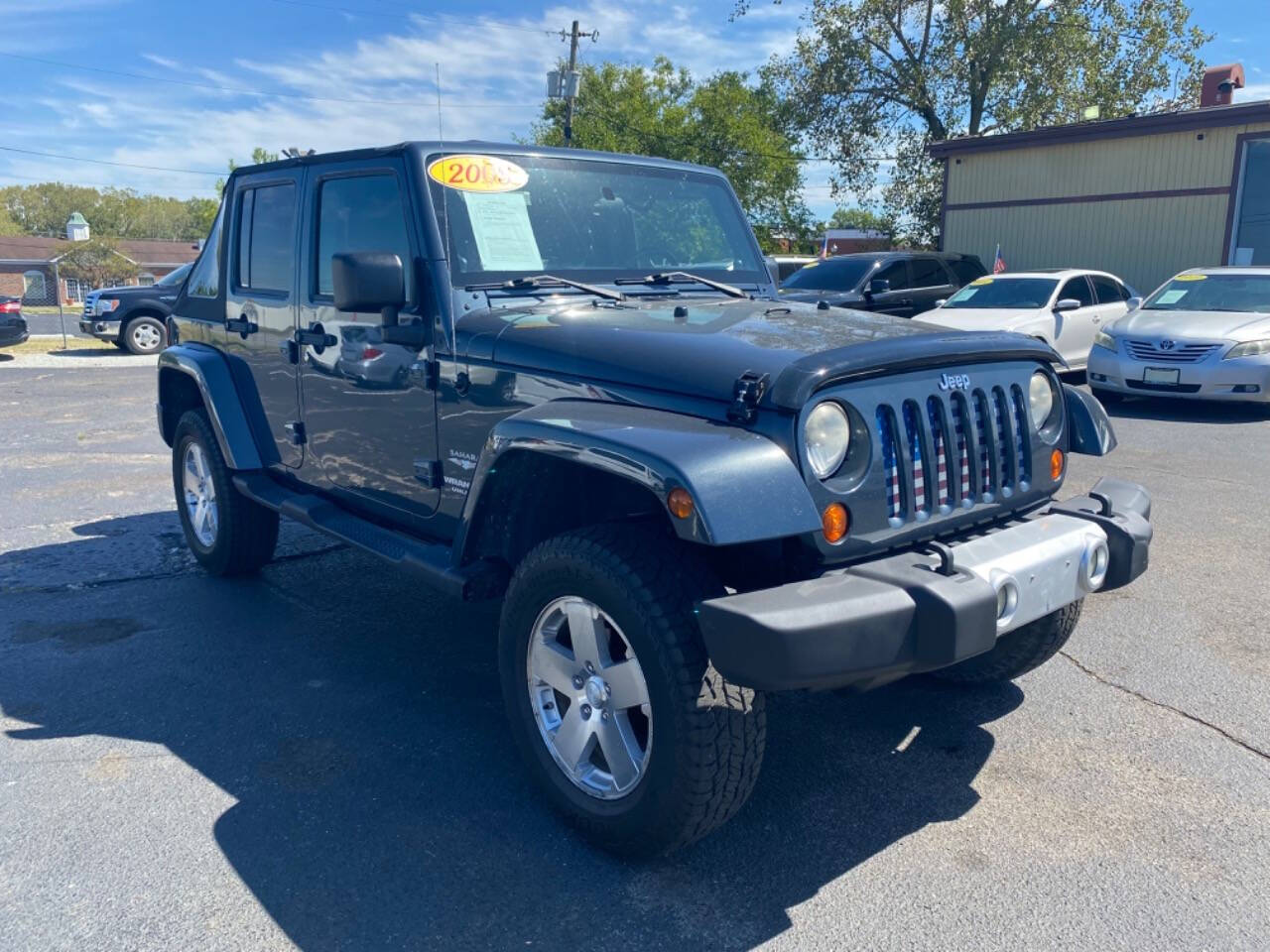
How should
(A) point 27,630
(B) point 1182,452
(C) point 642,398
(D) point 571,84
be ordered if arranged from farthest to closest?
(D) point 571,84 < (B) point 1182,452 < (A) point 27,630 < (C) point 642,398

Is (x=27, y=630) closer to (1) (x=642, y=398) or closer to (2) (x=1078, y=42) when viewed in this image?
(1) (x=642, y=398)

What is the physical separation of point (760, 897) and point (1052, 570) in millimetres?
1171

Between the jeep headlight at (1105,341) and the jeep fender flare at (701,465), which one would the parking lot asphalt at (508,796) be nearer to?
the jeep fender flare at (701,465)

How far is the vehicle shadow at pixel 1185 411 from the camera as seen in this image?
10.3 m

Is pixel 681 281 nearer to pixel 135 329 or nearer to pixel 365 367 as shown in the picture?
pixel 365 367

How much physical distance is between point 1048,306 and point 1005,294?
25.0 inches

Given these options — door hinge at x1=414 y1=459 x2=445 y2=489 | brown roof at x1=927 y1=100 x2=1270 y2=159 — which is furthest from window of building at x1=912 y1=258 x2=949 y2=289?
door hinge at x1=414 y1=459 x2=445 y2=489

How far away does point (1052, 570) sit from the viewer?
2.83 m

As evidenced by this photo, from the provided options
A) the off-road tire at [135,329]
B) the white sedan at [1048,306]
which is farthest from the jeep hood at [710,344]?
the off-road tire at [135,329]

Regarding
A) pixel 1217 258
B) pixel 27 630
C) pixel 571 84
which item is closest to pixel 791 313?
pixel 27 630

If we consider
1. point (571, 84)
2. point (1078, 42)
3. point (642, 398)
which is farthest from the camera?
point (571, 84)

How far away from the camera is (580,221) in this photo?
398cm

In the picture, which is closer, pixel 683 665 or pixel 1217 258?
pixel 683 665

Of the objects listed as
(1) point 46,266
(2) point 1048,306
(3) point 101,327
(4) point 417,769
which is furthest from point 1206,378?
(1) point 46,266
